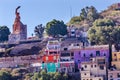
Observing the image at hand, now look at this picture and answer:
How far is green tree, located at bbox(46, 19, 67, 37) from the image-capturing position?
240 ft

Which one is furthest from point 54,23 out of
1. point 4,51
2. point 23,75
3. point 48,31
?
point 23,75

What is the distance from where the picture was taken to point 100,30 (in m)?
67.3

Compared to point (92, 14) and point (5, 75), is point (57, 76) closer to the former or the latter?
point (5, 75)

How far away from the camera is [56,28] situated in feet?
240

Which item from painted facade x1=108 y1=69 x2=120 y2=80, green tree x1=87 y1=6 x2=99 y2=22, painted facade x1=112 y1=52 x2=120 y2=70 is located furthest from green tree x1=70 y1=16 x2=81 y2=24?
painted facade x1=108 y1=69 x2=120 y2=80

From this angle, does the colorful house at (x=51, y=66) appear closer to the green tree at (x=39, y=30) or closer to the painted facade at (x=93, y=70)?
the painted facade at (x=93, y=70)

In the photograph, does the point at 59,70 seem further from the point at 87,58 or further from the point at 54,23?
the point at 54,23

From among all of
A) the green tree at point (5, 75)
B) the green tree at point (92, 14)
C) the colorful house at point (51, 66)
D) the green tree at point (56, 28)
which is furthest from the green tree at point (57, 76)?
the green tree at point (92, 14)

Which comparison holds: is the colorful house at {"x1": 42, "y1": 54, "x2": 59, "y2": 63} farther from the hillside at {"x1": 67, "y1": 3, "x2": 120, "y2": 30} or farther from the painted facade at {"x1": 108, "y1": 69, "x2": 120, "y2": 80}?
the hillside at {"x1": 67, "y1": 3, "x2": 120, "y2": 30}

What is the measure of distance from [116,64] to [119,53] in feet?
5.33

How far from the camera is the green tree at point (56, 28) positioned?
73.1 m

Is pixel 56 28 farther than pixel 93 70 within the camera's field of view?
Yes

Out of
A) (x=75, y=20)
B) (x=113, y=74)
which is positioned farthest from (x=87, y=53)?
(x=75, y=20)

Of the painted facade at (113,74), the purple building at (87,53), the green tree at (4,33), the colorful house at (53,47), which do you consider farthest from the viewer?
the green tree at (4,33)
